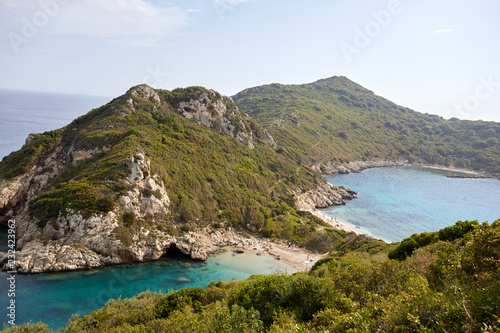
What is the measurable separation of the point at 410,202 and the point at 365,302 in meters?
91.6

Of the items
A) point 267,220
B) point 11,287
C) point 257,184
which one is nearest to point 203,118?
point 257,184

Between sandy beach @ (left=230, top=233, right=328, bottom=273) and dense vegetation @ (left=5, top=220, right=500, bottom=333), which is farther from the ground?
dense vegetation @ (left=5, top=220, right=500, bottom=333)

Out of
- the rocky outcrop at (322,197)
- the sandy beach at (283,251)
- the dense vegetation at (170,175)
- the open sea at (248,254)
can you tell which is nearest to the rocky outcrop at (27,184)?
the dense vegetation at (170,175)

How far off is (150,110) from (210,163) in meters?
24.3

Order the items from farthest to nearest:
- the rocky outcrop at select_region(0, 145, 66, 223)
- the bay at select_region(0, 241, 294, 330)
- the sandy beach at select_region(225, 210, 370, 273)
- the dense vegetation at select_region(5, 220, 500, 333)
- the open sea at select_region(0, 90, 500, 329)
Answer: the rocky outcrop at select_region(0, 145, 66, 223) → the sandy beach at select_region(225, 210, 370, 273) → the open sea at select_region(0, 90, 500, 329) → the bay at select_region(0, 241, 294, 330) → the dense vegetation at select_region(5, 220, 500, 333)

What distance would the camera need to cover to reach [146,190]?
44438 mm

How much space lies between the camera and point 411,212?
76812 millimetres

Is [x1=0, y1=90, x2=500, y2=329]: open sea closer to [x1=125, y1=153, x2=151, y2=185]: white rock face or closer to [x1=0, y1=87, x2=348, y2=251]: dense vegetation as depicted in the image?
[x1=0, y1=87, x2=348, y2=251]: dense vegetation

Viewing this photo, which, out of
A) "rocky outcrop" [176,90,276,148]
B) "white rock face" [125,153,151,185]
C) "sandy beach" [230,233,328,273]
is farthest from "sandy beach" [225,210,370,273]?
"rocky outcrop" [176,90,276,148]

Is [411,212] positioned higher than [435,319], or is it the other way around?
[435,319]

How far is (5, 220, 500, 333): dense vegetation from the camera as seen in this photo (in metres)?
6.88

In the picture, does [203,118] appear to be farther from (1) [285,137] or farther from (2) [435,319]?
(2) [435,319]

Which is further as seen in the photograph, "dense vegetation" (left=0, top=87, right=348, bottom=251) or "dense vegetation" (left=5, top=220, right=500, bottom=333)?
"dense vegetation" (left=0, top=87, right=348, bottom=251)

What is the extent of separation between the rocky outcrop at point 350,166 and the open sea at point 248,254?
5.27 metres
